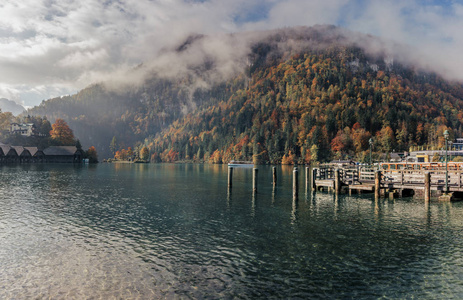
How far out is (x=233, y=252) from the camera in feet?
59.0

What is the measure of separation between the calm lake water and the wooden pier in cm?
225

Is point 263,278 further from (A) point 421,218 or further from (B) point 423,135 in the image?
(B) point 423,135

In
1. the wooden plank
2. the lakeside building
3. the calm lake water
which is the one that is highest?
the lakeside building

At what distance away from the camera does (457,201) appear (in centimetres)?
3403

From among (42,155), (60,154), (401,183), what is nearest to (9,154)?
(42,155)

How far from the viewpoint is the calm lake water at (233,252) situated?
13281 millimetres

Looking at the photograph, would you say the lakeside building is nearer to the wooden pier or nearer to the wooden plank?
the wooden pier

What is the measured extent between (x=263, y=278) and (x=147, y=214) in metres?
18.4

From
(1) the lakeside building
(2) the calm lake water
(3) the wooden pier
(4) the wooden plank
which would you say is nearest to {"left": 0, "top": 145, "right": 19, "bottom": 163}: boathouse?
(1) the lakeside building

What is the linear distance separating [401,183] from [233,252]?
28093mm

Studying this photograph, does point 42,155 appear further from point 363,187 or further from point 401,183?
point 401,183

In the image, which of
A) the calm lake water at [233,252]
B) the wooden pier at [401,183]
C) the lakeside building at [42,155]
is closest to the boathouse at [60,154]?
the lakeside building at [42,155]

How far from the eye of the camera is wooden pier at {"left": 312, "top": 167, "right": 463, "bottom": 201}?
110ft

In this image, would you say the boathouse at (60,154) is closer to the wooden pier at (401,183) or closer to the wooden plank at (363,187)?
the wooden pier at (401,183)
